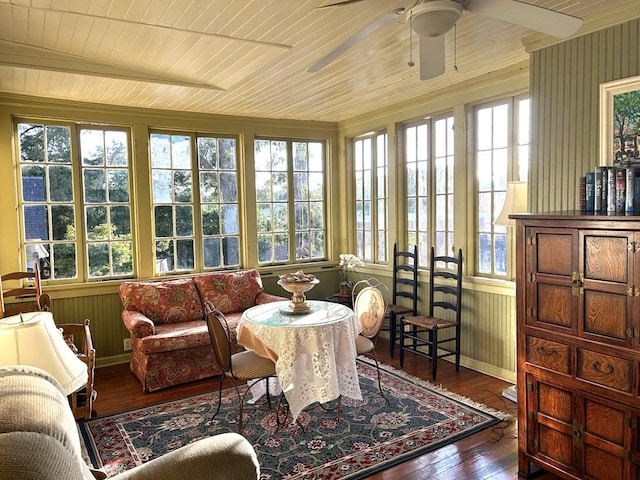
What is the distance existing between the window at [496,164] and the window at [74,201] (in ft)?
11.5

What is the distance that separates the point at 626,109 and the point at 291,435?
292cm

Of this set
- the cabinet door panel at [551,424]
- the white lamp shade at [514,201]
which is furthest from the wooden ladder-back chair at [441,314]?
the cabinet door panel at [551,424]

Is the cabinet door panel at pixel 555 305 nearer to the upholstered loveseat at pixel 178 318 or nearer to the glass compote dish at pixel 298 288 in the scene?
the glass compote dish at pixel 298 288

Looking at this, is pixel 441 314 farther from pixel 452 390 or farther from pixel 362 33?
pixel 362 33

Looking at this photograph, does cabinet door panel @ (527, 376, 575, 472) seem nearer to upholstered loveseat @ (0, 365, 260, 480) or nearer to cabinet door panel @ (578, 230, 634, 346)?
cabinet door panel @ (578, 230, 634, 346)

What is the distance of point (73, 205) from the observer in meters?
4.61

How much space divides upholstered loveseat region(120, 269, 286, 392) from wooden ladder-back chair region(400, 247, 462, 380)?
1527 millimetres

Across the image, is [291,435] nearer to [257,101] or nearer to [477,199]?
[477,199]

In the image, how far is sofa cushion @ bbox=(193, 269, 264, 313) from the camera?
4.87 metres

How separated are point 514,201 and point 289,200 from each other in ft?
9.67

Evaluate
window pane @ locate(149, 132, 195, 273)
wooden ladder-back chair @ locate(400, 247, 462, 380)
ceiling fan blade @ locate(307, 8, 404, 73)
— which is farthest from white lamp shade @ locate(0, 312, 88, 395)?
window pane @ locate(149, 132, 195, 273)

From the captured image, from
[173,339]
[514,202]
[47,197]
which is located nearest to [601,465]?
[514,202]

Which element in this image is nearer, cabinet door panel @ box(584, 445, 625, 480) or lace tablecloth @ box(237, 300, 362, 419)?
cabinet door panel @ box(584, 445, 625, 480)

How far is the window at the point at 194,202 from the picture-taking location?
5031 mm
